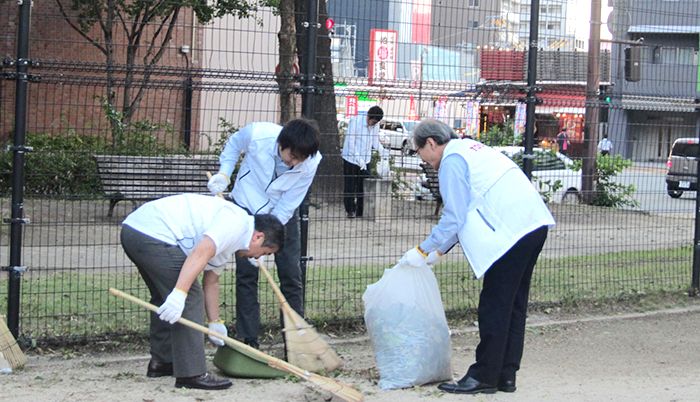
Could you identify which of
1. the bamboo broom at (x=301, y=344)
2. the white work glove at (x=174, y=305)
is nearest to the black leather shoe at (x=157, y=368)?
the bamboo broom at (x=301, y=344)

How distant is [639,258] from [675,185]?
3.22 feet

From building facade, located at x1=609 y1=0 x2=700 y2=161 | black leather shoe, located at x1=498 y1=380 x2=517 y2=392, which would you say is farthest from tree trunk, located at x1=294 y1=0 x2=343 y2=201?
building facade, located at x1=609 y1=0 x2=700 y2=161

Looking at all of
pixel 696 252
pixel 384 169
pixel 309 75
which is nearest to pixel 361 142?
pixel 384 169

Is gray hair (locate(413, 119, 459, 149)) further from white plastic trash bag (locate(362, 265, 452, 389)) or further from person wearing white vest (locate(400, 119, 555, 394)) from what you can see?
white plastic trash bag (locate(362, 265, 452, 389))

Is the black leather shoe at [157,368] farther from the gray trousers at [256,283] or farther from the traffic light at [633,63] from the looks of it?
the traffic light at [633,63]

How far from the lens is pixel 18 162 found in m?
4.71

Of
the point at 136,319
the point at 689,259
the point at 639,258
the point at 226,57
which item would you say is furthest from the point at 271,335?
the point at 689,259

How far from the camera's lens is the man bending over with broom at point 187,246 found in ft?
12.3

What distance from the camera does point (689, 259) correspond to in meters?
7.91

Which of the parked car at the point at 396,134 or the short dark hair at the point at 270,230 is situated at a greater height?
the parked car at the point at 396,134

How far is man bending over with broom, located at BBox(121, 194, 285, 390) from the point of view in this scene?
3758 mm

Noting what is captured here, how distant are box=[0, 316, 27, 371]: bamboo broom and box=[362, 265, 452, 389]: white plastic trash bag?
2.17 m

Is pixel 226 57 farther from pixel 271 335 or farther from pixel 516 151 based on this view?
pixel 516 151

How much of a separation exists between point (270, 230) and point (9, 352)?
1.84 metres
